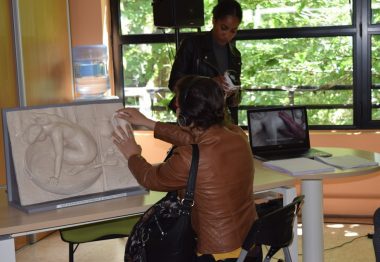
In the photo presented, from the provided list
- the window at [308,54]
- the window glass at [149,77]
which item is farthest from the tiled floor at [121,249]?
the window glass at [149,77]

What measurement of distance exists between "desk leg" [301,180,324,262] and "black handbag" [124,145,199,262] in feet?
2.99

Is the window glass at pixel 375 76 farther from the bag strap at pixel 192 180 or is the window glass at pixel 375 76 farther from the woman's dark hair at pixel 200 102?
the bag strap at pixel 192 180

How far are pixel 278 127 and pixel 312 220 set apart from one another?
20.7 inches

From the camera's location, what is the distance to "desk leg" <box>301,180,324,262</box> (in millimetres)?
2988

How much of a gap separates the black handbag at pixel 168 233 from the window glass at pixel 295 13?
9.64ft

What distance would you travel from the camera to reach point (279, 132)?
323cm

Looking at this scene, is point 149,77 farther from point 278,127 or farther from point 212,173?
point 212,173

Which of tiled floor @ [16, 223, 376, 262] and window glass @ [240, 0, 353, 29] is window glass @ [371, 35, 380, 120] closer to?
window glass @ [240, 0, 353, 29]

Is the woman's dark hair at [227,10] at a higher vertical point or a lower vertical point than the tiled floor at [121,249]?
higher

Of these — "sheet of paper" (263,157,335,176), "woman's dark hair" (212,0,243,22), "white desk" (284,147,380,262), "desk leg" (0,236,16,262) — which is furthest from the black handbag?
"woman's dark hair" (212,0,243,22)

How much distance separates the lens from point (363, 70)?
15.8ft

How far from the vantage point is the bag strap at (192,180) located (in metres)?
2.19

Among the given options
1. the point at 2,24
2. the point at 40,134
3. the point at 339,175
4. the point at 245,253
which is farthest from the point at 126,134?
the point at 2,24

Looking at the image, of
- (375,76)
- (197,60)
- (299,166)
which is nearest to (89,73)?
(197,60)
